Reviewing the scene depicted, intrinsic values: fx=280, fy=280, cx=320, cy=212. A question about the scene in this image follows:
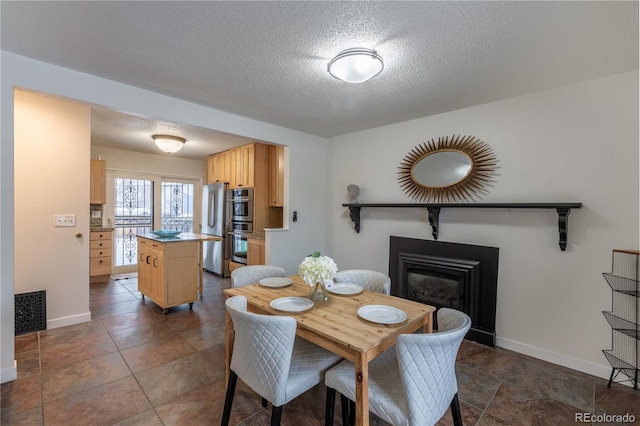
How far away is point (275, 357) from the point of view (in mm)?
1378

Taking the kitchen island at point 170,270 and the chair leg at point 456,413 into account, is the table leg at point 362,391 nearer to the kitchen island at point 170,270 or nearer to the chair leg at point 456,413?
the chair leg at point 456,413

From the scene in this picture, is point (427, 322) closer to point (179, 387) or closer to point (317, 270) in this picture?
point (317, 270)

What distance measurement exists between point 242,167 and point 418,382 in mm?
4290

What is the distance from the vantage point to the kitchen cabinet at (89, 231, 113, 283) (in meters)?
4.76

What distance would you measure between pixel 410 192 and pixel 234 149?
325cm

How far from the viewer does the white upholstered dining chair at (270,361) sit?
4.46 feet

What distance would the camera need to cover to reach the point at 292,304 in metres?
1.80

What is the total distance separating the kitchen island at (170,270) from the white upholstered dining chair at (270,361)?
2203mm

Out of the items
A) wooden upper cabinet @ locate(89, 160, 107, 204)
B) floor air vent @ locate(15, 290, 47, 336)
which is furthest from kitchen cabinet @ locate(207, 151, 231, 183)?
floor air vent @ locate(15, 290, 47, 336)

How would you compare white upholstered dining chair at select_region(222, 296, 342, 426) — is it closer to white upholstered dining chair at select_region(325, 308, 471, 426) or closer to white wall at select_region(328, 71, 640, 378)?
white upholstered dining chair at select_region(325, 308, 471, 426)

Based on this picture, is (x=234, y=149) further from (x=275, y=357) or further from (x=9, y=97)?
(x=275, y=357)

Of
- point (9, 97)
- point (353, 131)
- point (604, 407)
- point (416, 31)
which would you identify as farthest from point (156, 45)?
point (604, 407)

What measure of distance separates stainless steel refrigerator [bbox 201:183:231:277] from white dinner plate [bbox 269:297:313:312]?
3459 mm

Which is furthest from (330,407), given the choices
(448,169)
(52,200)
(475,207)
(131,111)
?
(52,200)
